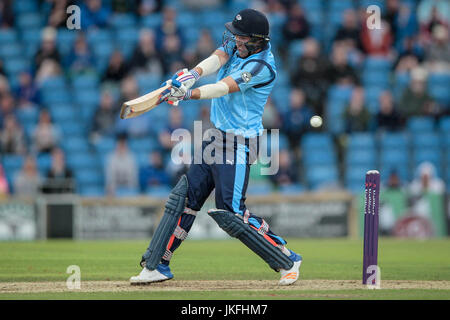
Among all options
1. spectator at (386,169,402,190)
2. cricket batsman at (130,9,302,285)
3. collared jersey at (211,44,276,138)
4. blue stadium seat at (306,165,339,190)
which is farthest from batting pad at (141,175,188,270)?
blue stadium seat at (306,165,339,190)

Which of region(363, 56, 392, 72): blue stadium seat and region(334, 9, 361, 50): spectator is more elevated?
region(334, 9, 361, 50): spectator

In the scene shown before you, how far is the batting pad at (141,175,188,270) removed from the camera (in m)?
7.64

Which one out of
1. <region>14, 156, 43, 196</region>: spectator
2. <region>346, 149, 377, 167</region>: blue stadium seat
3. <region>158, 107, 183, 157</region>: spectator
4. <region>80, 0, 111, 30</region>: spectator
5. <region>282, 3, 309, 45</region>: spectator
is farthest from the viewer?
<region>80, 0, 111, 30</region>: spectator

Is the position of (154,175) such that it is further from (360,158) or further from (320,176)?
(360,158)

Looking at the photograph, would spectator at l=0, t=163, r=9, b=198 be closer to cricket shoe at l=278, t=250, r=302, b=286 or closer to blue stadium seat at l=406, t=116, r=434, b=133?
blue stadium seat at l=406, t=116, r=434, b=133

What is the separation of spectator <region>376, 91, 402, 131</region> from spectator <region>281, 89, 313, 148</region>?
5.29 feet

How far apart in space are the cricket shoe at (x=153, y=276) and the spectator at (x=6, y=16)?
14.2 m

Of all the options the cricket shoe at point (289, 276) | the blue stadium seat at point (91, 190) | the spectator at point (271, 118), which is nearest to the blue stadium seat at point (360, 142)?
the spectator at point (271, 118)

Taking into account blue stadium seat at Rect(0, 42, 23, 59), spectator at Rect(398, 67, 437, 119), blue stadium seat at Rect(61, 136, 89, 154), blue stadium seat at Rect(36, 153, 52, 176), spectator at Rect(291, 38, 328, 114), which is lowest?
blue stadium seat at Rect(36, 153, 52, 176)

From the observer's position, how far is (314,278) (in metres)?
8.59

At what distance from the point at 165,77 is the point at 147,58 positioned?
0.64m

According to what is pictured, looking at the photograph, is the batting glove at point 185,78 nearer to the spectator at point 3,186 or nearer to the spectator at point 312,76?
the spectator at point 3,186

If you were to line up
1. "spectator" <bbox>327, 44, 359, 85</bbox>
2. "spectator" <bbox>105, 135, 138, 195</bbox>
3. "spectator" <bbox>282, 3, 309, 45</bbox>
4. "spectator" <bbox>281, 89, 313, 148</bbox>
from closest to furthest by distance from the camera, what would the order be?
"spectator" <bbox>105, 135, 138, 195</bbox>
"spectator" <bbox>281, 89, 313, 148</bbox>
"spectator" <bbox>327, 44, 359, 85</bbox>
"spectator" <bbox>282, 3, 309, 45</bbox>
